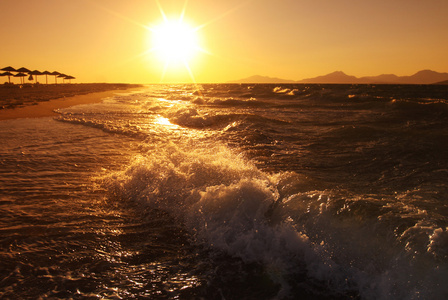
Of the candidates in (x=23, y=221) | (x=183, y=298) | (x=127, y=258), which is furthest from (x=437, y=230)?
(x=23, y=221)

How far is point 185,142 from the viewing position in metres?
10.1

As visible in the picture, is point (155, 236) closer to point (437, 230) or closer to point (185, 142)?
point (437, 230)

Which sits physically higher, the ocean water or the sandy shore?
the sandy shore

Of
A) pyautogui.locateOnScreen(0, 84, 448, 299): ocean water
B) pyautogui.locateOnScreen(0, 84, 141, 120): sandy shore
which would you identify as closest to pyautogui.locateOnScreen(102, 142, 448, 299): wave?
pyautogui.locateOnScreen(0, 84, 448, 299): ocean water

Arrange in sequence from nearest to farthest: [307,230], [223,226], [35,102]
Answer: [307,230] → [223,226] → [35,102]

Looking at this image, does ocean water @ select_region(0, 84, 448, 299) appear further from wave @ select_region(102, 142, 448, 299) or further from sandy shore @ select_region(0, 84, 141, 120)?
sandy shore @ select_region(0, 84, 141, 120)

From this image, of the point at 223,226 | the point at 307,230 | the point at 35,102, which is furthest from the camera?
the point at 35,102

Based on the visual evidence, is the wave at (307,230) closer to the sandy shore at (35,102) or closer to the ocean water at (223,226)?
the ocean water at (223,226)

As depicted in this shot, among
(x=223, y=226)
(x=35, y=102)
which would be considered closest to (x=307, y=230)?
(x=223, y=226)

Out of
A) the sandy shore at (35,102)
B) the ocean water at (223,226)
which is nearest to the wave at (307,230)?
the ocean water at (223,226)

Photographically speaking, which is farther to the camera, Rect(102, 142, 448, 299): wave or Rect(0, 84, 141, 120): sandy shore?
Rect(0, 84, 141, 120): sandy shore

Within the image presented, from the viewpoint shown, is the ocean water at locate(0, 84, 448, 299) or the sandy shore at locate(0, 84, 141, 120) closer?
the ocean water at locate(0, 84, 448, 299)

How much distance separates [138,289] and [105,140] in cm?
840

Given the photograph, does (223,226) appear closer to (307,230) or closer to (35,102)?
(307,230)
